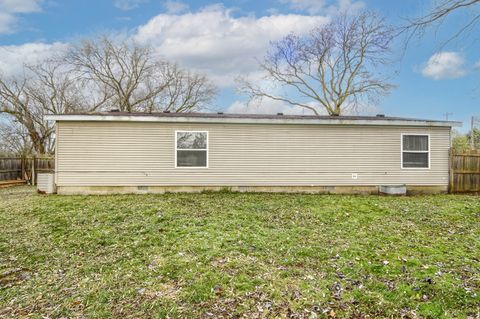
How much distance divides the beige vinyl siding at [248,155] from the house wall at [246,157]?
0.11 ft

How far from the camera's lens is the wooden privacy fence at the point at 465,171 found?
10.7 m

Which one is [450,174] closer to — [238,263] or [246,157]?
[246,157]

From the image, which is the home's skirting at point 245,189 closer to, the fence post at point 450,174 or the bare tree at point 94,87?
the fence post at point 450,174

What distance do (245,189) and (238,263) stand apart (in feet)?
20.0

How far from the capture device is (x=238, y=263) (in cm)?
414

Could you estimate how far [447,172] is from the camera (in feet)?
35.0

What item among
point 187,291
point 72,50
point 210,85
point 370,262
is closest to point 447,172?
point 370,262

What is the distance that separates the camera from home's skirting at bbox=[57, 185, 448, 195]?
9.83 meters

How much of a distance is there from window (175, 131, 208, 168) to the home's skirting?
0.84 metres

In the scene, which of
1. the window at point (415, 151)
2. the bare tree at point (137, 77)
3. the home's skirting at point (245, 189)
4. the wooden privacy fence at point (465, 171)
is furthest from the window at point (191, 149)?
the bare tree at point (137, 77)

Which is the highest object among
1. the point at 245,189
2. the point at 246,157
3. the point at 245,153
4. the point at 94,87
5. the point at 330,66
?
the point at 330,66

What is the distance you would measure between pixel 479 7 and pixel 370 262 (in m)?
6.27

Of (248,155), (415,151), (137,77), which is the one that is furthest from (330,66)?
(248,155)

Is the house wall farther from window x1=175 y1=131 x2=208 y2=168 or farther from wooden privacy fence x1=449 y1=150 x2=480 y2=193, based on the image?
wooden privacy fence x1=449 y1=150 x2=480 y2=193
